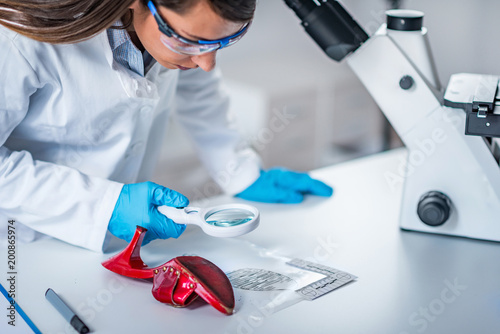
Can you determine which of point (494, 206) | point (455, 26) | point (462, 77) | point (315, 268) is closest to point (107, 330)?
point (315, 268)

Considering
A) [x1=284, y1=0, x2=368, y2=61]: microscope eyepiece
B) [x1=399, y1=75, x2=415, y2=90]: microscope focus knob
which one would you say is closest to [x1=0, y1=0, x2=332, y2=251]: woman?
[x1=284, y1=0, x2=368, y2=61]: microscope eyepiece

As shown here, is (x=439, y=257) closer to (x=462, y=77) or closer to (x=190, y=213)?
(x=462, y=77)

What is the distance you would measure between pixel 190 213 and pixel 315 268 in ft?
0.97

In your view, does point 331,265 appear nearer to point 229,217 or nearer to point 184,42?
point 229,217

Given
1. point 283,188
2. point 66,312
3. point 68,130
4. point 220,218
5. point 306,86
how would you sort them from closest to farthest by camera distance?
1. point 66,312
2. point 220,218
3. point 68,130
4. point 283,188
5. point 306,86

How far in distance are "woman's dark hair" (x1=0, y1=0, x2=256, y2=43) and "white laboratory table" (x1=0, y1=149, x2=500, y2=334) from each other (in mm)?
487

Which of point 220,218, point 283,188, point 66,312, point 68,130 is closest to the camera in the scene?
point 66,312

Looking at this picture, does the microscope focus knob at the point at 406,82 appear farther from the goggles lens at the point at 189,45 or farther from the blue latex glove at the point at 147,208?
the blue latex glove at the point at 147,208

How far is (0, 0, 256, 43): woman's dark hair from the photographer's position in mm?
1070

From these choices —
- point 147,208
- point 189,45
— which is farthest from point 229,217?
point 189,45

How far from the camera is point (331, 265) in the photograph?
48.6 inches

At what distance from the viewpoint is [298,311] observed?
1.07 m

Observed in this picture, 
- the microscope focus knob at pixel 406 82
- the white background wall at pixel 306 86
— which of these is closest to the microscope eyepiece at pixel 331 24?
the microscope focus knob at pixel 406 82

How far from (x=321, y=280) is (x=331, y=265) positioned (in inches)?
2.8
